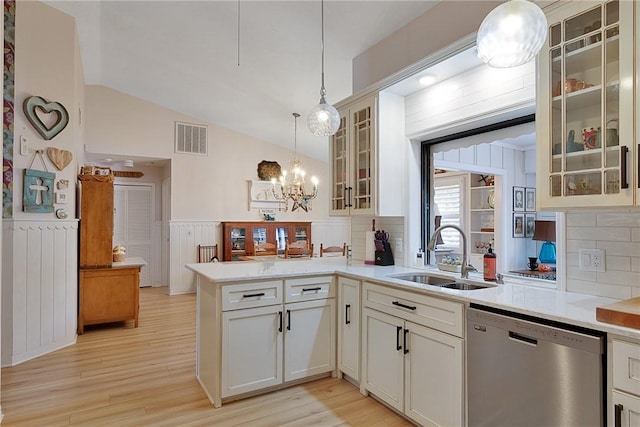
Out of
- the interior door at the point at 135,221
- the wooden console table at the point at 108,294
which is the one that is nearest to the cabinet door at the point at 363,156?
the wooden console table at the point at 108,294

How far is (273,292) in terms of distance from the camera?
2.65 metres

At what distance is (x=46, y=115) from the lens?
3.75 metres

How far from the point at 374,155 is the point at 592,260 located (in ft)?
5.63

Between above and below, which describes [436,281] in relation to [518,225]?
Result: below

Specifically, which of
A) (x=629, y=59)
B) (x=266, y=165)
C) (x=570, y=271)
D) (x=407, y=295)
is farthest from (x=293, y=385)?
(x=266, y=165)

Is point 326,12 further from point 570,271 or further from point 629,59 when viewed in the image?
point 570,271

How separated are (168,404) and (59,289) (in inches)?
86.2

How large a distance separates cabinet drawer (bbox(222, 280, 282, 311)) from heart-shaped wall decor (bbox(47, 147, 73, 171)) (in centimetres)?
274

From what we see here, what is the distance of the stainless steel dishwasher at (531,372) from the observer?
144 cm

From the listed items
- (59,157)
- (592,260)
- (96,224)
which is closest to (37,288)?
(96,224)

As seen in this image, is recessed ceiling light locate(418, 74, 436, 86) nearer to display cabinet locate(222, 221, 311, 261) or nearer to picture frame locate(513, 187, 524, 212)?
picture frame locate(513, 187, 524, 212)

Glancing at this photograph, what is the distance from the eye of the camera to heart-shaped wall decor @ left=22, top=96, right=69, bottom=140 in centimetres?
358

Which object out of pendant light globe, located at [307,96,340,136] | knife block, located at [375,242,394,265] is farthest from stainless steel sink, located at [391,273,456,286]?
pendant light globe, located at [307,96,340,136]

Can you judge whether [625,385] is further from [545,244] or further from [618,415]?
[545,244]
